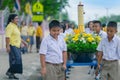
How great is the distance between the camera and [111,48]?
7887 mm

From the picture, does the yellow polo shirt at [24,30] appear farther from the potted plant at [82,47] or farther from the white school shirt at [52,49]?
the white school shirt at [52,49]

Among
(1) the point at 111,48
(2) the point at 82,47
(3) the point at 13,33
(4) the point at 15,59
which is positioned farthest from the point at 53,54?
(4) the point at 15,59

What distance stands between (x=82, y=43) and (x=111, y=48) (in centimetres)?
296

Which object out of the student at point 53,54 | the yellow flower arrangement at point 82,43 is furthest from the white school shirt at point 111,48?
the yellow flower arrangement at point 82,43

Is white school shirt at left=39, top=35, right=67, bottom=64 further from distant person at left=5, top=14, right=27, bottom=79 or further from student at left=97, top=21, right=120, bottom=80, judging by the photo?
distant person at left=5, top=14, right=27, bottom=79

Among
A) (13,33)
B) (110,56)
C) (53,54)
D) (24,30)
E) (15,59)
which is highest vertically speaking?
(13,33)

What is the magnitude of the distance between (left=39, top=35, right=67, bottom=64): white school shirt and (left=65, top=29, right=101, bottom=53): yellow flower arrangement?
326 centimetres

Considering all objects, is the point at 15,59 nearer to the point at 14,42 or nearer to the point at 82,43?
the point at 14,42

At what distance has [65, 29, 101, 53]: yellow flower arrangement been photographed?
10680 mm

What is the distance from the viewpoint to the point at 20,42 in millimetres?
11195

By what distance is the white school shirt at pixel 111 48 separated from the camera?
25.9 feet

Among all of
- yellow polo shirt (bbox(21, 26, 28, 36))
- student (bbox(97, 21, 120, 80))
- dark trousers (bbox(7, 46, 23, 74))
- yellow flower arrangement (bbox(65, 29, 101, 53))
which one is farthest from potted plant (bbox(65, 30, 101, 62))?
yellow polo shirt (bbox(21, 26, 28, 36))

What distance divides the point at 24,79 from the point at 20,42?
121 centimetres

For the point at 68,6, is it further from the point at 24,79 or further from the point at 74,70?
the point at 24,79
